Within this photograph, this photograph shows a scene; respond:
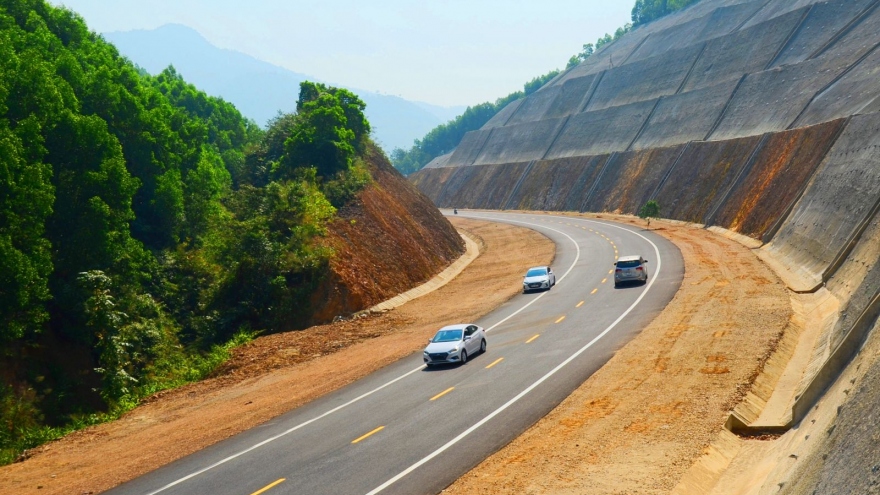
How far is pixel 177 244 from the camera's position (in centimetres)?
4528

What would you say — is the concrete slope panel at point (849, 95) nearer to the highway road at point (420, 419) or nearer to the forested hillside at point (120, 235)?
the highway road at point (420, 419)

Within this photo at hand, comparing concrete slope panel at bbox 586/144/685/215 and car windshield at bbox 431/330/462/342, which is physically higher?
concrete slope panel at bbox 586/144/685/215

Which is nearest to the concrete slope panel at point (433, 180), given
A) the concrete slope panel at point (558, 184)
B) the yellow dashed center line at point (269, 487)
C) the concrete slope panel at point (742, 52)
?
the concrete slope panel at point (558, 184)

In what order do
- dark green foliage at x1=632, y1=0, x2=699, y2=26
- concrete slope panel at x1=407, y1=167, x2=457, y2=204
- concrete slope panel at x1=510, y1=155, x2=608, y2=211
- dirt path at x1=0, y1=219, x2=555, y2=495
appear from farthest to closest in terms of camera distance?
dark green foliage at x1=632, y1=0, x2=699, y2=26 → concrete slope panel at x1=407, y1=167, x2=457, y2=204 → concrete slope panel at x1=510, y1=155, x2=608, y2=211 → dirt path at x1=0, y1=219, x2=555, y2=495

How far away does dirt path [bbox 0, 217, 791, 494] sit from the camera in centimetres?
1647

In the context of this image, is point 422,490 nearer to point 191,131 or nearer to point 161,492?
point 161,492

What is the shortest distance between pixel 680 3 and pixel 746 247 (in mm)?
144226

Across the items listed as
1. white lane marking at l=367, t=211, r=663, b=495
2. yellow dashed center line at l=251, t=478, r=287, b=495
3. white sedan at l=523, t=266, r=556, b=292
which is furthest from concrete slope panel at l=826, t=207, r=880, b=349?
yellow dashed center line at l=251, t=478, r=287, b=495

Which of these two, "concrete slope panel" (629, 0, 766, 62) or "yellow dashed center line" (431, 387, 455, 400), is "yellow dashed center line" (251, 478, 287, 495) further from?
"concrete slope panel" (629, 0, 766, 62)

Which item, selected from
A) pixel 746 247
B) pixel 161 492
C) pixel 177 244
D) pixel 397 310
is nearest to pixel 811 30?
pixel 746 247

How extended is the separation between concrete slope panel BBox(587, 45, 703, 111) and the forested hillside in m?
70.3

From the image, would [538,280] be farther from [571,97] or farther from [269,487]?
[571,97]

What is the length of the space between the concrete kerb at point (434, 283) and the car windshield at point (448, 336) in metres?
11.5

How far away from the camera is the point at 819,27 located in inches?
A: 3597
